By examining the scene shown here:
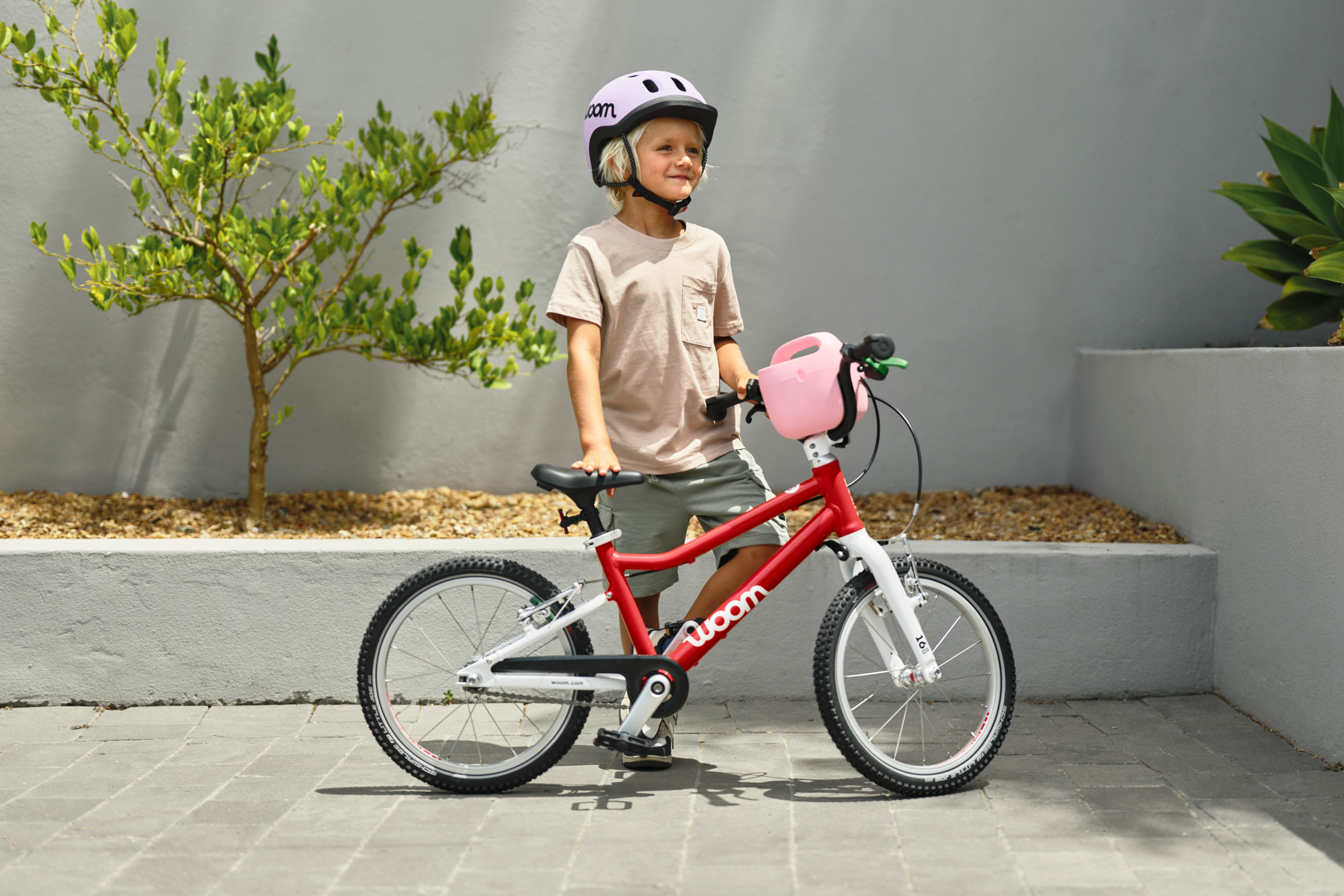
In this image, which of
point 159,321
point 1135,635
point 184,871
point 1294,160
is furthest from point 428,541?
point 1294,160

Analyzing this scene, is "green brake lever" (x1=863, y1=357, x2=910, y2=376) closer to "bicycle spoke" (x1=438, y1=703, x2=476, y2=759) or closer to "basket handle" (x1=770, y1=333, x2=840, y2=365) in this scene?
"basket handle" (x1=770, y1=333, x2=840, y2=365)

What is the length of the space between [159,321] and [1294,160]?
4799 mm

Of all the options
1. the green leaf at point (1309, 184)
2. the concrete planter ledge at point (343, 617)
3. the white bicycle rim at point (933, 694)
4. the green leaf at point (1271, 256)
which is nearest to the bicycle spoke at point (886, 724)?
the white bicycle rim at point (933, 694)

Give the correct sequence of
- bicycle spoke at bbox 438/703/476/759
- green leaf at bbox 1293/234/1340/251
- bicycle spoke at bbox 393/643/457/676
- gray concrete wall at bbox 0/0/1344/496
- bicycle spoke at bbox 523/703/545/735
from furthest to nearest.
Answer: gray concrete wall at bbox 0/0/1344/496 → green leaf at bbox 1293/234/1340/251 → bicycle spoke at bbox 393/643/457/676 → bicycle spoke at bbox 523/703/545/735 → bicycle spoke at bbox 438/703/476/759

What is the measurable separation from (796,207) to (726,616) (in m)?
2.68

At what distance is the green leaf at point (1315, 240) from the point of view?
14.3ft

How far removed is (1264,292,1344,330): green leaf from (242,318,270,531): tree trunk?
13.5ft

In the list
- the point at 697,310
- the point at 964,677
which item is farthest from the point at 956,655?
the point at 697,310

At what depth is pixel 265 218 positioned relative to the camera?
15.3 ft

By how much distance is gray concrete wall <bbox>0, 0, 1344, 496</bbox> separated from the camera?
17.1ft

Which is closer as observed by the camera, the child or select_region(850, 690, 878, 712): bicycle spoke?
the child

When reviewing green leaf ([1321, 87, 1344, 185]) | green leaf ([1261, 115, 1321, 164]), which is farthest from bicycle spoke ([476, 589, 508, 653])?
green leaf ([1321, 87, 1344, 185])

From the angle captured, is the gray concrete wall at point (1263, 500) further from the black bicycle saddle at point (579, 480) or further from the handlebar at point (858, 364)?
the black bicycle saddle at point (579, 480)

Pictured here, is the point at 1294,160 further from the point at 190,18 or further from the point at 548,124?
the point at 190,18
